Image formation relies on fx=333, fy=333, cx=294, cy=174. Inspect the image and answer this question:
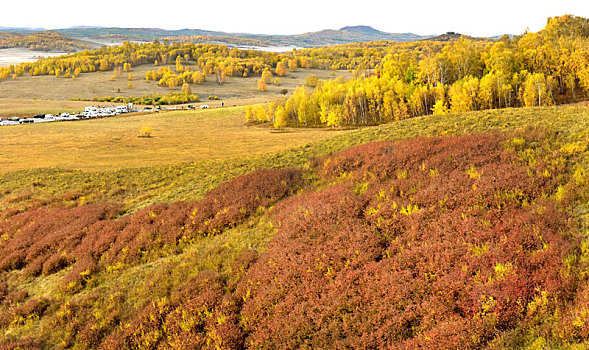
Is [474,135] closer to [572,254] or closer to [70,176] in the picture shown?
[572,254]

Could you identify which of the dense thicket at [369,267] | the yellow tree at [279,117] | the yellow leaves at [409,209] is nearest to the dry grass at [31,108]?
the yellow tree at [279,117]

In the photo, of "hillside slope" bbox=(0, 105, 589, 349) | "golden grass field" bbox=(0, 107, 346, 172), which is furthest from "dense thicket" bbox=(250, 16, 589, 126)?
"hillside slope" bbox=(0, 105, 589, 349)

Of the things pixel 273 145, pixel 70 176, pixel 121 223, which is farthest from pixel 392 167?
pixel 273 145

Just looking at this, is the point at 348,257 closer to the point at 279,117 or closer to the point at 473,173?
the point at 473,173

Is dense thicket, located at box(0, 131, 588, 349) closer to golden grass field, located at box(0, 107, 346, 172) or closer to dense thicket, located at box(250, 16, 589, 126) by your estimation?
golden grass field, located at box(0, 107, 346, 172)

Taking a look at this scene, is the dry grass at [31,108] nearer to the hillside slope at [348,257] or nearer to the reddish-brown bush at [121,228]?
the reddish-brown bush at [121,228]

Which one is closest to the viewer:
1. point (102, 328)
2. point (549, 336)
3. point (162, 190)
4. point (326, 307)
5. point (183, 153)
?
point (549, 336)
